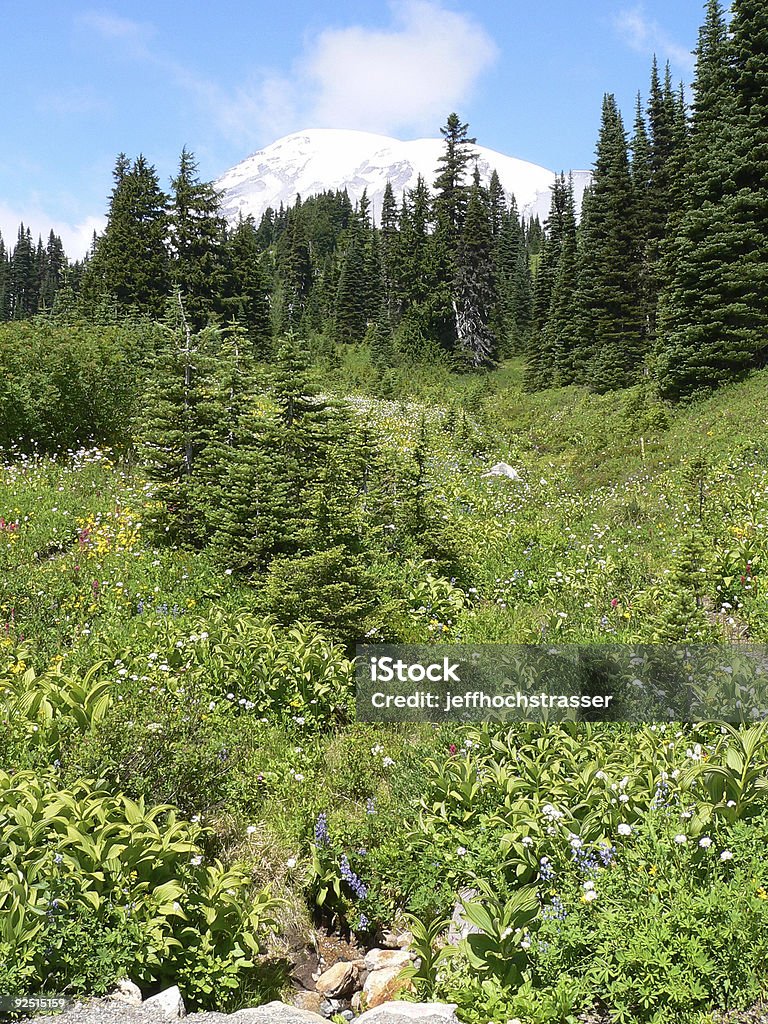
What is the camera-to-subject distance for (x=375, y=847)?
16.9 ft

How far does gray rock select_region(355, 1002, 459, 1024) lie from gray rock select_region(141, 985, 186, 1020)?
924mm

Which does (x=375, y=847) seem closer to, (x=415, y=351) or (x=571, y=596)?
(x=571, y=596)

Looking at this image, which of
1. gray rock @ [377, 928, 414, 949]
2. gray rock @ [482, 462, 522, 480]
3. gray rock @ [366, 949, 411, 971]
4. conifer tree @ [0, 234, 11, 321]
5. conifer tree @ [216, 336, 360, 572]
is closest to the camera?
gray rock @ [366, 949, 411, 971]

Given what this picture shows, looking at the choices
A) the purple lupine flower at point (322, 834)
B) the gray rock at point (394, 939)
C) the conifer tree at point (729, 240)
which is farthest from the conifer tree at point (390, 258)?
the gray rock at point (394, 939)

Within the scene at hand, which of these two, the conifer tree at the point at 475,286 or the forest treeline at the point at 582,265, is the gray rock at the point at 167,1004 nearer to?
the forest treeline at the point at 582,265

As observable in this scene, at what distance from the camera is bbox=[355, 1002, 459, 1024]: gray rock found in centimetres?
352

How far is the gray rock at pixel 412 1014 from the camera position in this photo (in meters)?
3.52

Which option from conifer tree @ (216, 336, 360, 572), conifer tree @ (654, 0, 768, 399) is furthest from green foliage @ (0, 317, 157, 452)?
conifer tree @ (654, 0, 768, 399)

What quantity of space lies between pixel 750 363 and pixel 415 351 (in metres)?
27.9

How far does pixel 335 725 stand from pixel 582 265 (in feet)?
115

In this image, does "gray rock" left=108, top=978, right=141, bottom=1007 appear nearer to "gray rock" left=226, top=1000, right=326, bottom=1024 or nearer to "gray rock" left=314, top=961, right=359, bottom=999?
"gray rock" left=226, top=1000, right=326, bottom=1024

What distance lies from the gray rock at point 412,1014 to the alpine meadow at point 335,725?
0.02 m

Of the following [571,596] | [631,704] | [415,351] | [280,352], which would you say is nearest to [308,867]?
[631,704]

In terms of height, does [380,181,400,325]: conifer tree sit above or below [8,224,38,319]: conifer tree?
below
